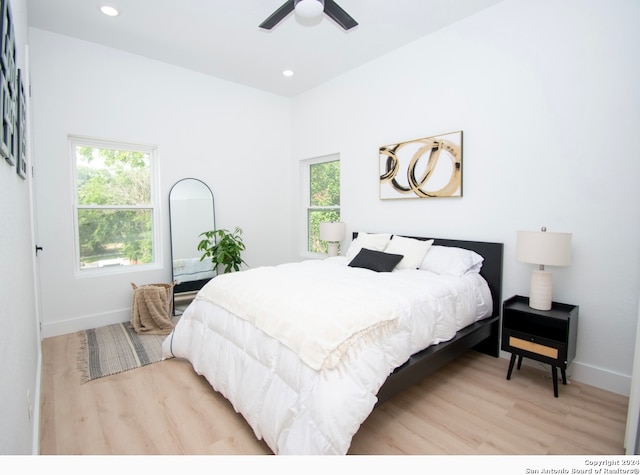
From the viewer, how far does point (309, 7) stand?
2119mm

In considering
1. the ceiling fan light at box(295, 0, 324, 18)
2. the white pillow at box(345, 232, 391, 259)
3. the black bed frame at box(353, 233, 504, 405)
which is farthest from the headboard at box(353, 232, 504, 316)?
the ceiling fan light at box(295, 0, 324, 18)

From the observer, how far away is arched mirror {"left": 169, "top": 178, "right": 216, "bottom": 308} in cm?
388

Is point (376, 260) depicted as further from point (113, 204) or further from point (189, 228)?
point (113, 204)

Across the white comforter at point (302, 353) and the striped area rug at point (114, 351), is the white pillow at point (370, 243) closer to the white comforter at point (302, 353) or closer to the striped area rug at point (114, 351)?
the white comforter at point (302, 353)

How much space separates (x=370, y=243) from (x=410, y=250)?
49 centimetres

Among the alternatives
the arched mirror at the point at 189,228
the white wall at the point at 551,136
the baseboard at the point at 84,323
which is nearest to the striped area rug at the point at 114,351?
the baseboard at the point at 84,323

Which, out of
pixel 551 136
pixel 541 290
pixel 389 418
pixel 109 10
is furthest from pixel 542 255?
pixel 109 10

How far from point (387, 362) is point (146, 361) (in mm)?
2079

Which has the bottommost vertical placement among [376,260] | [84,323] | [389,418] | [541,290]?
[389,418]

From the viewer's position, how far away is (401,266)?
3023 mm
